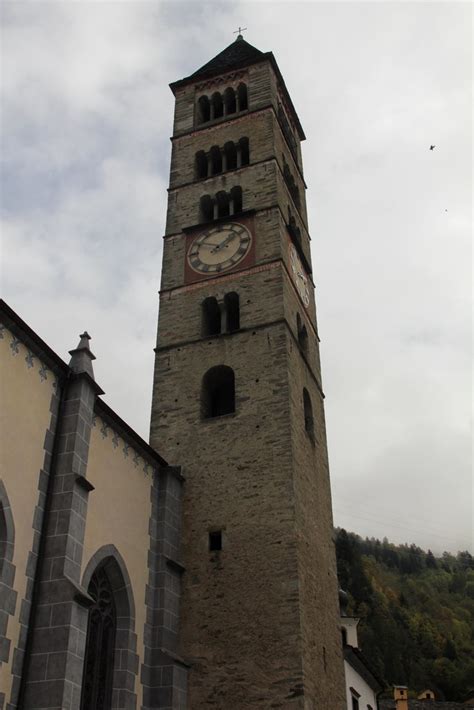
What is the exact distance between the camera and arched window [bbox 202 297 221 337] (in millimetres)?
26109

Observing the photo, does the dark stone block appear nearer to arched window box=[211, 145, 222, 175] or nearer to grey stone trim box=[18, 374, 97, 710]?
grey stone trim box=[18, 374, 97, 710]

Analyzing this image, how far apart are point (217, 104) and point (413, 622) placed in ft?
240

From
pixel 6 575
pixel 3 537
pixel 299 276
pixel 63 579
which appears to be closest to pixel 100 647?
pixel 63 579

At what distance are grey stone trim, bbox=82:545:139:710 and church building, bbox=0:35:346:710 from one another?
0.16ft

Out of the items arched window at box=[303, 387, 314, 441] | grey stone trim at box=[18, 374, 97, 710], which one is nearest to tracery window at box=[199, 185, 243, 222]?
arched window at box=[303, 387, 314, 441]

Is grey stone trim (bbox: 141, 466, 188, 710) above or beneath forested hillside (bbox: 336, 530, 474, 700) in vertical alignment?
beneath

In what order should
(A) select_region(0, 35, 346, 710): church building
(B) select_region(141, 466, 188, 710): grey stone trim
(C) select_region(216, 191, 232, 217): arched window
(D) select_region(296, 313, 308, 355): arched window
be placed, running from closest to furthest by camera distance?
(A) select_region(0, 35, 346, 710): church building
(B) select_region(141, 466, 188, 710): grey stone trim
(D) select_region(296, 313, 308, 355): arched window
(C) select_region(216, 191, 232, 217): arched window

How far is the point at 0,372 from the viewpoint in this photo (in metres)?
15.1

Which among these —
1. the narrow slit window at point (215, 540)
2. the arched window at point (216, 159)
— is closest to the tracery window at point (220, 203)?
the arched window at point (216, 159)

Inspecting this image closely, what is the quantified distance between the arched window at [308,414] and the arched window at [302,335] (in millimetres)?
1942

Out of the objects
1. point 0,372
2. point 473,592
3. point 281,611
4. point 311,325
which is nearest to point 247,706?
point 281,611

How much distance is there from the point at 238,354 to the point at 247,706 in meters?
10.6

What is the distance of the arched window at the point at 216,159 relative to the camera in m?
31.6

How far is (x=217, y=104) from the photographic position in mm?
34531
